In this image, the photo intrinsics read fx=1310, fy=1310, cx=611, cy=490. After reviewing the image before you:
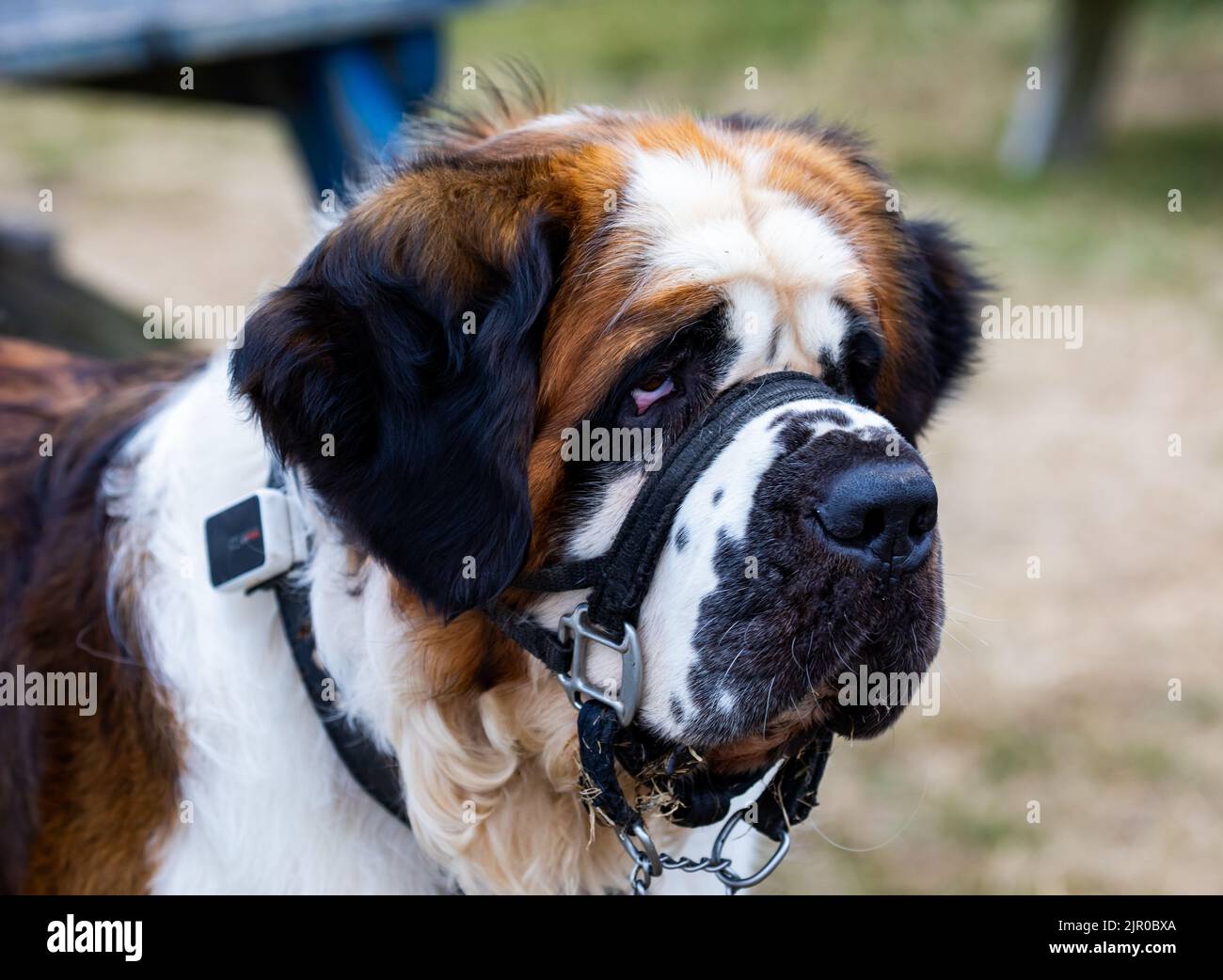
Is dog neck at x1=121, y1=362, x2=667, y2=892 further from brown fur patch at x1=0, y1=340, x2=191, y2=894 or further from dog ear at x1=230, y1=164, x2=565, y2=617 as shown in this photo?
dog ear at x1=230, y1=164, x2=565, y2=617

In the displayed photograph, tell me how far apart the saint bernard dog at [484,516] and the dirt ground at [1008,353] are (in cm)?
47

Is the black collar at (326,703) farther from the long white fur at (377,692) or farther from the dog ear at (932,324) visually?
the dog ear at (932,324)

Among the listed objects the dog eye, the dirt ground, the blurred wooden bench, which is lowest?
the dirt ground

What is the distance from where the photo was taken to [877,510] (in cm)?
221

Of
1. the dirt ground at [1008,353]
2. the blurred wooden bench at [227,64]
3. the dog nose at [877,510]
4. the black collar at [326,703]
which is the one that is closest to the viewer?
the dog nose at [877,510]

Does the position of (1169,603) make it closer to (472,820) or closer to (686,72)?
(472,820)

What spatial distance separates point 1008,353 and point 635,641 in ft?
25.6

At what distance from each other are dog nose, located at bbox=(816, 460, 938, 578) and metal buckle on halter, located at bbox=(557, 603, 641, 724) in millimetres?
432

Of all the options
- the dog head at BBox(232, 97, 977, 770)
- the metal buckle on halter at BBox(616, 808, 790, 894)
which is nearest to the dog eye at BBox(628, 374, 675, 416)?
Result: the dog head at BBox(232, 97, 977, 770)

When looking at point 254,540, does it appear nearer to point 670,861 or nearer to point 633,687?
point 633,687

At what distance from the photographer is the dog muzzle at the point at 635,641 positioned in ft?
7.76

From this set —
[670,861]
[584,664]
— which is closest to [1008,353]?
[670,861]

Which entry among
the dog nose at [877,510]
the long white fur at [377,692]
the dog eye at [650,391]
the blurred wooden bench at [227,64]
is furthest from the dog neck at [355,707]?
the blurred wooden bench at [227,64]

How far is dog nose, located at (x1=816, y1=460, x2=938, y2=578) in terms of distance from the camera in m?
2.20
